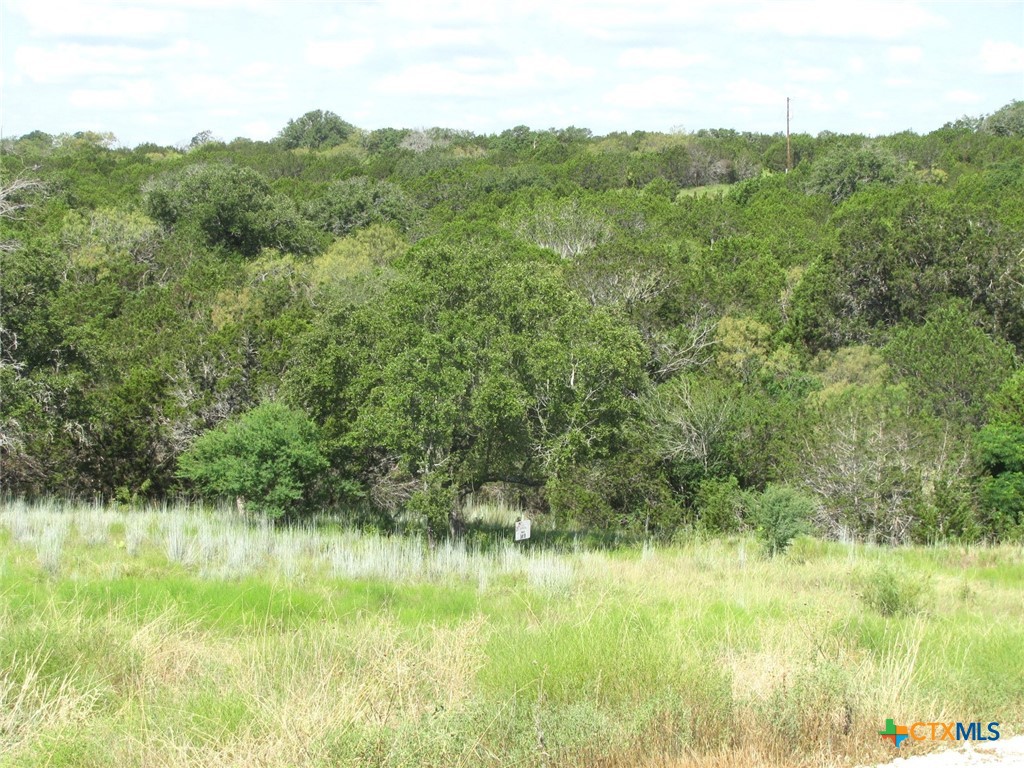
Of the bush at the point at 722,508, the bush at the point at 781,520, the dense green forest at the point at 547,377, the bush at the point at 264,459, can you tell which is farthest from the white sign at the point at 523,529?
the bush at the point at 722,508

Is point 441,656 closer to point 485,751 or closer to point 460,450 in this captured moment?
point 485,751

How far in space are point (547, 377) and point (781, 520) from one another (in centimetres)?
451

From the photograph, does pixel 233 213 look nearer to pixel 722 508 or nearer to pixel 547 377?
pixel 722 508

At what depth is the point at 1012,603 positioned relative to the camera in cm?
1210

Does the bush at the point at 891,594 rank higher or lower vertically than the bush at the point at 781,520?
higher

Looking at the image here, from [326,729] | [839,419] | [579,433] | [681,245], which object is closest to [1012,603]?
[579,433]

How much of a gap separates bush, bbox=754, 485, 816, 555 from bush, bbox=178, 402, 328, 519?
7.51 meters

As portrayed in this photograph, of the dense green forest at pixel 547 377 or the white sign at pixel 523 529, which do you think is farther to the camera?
the dense green forest at pixel 547 377

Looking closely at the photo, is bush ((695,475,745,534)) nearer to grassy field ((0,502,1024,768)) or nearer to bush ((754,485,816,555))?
bush ((754,485,816,555))

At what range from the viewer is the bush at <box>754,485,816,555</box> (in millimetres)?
16156

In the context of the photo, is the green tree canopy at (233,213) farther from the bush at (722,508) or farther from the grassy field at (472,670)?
the grassy field at (472,670)

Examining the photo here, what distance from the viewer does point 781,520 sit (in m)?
16.2

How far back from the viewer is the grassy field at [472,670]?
5824 millimetres

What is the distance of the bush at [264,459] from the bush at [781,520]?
7511 millimetres
